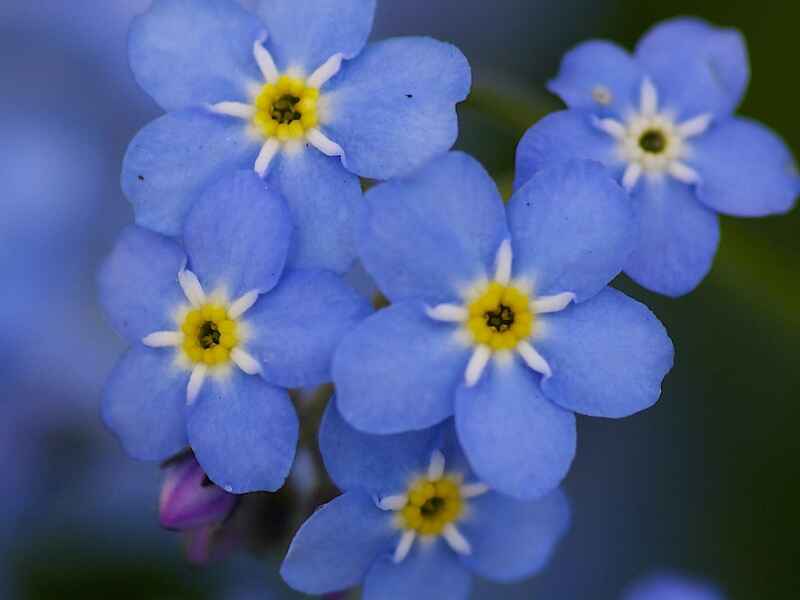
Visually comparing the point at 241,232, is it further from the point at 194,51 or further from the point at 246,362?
the point at 194,51

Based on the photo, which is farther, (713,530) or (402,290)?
(713,530)

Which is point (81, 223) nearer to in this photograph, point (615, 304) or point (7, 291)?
point (7, 291)

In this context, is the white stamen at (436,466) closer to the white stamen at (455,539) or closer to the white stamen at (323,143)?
the white stamen at (455,539)

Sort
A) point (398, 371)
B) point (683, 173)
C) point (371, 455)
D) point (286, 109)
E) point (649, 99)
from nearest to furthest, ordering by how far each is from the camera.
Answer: point (398, 371)
point (371, 455)
point (286, 109)
point (683, 173)
point (649, 99)

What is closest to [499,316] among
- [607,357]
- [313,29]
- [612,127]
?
[607,357]

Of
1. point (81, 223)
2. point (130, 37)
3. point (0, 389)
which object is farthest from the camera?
point (81, 223)

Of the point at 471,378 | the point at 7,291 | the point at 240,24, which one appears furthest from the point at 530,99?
the point at 7,291
